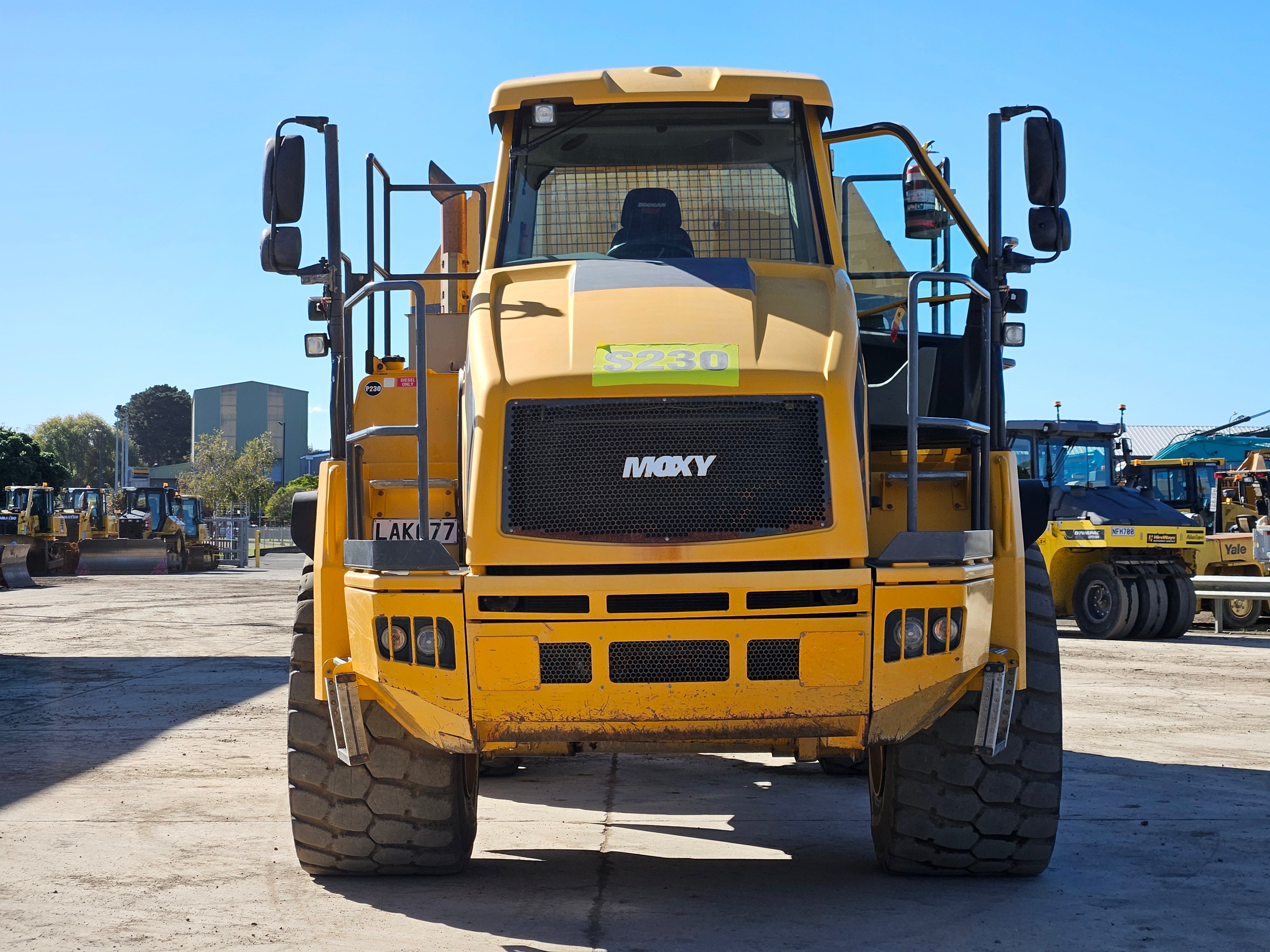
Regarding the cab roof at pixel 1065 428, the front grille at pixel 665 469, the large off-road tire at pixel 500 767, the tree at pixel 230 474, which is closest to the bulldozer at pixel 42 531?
the cab roof at pixel 1065 428

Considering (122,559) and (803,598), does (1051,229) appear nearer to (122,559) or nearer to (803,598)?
(803,598)

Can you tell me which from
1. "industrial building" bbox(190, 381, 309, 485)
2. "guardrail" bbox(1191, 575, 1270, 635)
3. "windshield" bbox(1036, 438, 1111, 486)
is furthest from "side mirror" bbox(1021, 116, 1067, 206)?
"industrial building" bbox(190, 381, 309, 485)

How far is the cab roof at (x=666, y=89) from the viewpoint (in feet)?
16.9

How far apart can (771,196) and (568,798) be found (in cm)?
342

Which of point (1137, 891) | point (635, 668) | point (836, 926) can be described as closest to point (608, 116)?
point (635, 668)

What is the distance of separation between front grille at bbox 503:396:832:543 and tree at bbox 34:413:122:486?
4699 inches

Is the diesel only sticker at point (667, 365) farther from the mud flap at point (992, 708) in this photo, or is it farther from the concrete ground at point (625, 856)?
the concrete ground at point (625, 856)

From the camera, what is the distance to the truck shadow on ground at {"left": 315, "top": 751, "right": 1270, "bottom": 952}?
4383 millimetres

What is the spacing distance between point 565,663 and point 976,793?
1.77 meters

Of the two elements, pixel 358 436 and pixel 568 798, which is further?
pixel 568 798

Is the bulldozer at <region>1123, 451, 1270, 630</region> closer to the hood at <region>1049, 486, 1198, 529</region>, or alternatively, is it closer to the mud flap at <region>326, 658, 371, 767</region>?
the hood at <region>1049, 486, 1198, 529</region>

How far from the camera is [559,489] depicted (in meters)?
4.13

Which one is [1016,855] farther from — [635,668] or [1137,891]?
[635,668]

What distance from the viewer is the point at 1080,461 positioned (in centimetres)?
1944
